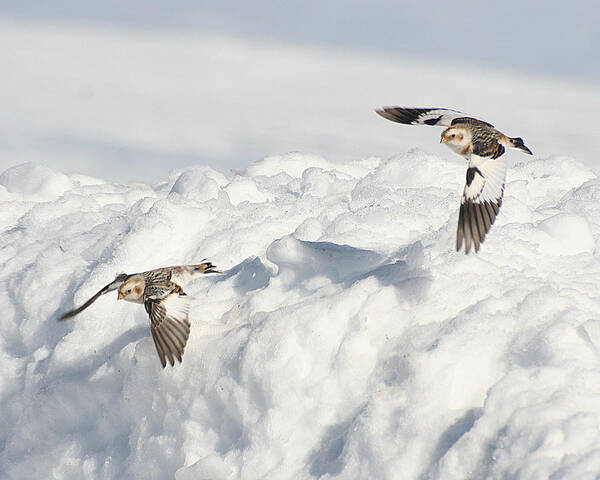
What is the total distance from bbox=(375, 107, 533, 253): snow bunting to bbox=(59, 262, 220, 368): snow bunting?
6.91 ft

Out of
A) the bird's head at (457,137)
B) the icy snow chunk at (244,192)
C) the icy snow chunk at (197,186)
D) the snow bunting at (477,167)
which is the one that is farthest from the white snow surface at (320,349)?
the icy snow chunk at (244,192)

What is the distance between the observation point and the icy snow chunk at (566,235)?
5.88 meters

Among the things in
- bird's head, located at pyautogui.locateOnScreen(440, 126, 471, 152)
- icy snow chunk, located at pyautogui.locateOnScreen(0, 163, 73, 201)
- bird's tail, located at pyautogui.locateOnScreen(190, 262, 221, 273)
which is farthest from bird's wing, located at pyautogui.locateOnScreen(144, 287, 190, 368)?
icy snow chunk, located at pyautogui.locateOnScreen(0, 163, 73, 201)

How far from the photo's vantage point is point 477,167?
5.59m

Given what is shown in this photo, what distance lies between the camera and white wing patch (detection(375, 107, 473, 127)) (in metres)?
6.63

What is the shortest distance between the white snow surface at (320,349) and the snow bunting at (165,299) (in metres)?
0.19

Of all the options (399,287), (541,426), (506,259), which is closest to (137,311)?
(399,287)

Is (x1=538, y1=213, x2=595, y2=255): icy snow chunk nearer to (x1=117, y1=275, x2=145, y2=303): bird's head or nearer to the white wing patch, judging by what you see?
the white wing patch

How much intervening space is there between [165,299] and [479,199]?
253 cm

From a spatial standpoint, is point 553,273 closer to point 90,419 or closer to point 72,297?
point 90,419

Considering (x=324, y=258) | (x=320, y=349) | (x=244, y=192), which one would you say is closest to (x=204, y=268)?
(x=324, y=258)

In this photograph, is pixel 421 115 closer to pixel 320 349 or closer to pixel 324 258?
pixel 324 258

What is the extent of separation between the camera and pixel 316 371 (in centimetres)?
475

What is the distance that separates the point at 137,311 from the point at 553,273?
354 cm
